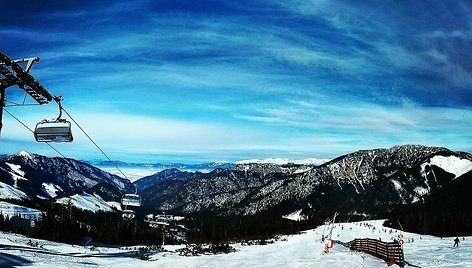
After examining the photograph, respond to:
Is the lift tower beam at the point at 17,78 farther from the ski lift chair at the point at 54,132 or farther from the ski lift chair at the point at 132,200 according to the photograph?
the ski lift chair at the point at 132,200

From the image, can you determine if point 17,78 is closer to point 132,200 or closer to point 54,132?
point 54,132

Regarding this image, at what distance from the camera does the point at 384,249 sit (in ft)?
119

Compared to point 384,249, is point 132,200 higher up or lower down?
higher up

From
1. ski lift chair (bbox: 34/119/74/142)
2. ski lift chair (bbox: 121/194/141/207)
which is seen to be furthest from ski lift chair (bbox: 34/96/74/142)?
ski lift chair (bbox: 121/194/141/207)

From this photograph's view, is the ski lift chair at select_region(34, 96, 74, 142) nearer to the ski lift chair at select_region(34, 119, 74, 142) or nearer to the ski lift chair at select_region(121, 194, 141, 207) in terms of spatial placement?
the ski lift chair at select_region(34, 119, 74, 142)

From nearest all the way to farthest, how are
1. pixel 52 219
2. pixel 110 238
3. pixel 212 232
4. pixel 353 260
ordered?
pixel 353 260
pixel 52 219
pixel 110 238
pixel 212 232

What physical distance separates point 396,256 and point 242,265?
38.2 feet

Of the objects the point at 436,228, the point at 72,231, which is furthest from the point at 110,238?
the point at 436,228

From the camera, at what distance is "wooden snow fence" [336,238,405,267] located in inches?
1235

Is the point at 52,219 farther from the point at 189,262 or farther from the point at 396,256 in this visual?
the point at 396,256

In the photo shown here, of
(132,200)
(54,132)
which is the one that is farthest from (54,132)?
(132,200)

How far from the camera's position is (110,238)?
5595 inches

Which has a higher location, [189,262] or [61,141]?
[61,141]

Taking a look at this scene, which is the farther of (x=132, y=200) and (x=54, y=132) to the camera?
(x=132, y=200)
